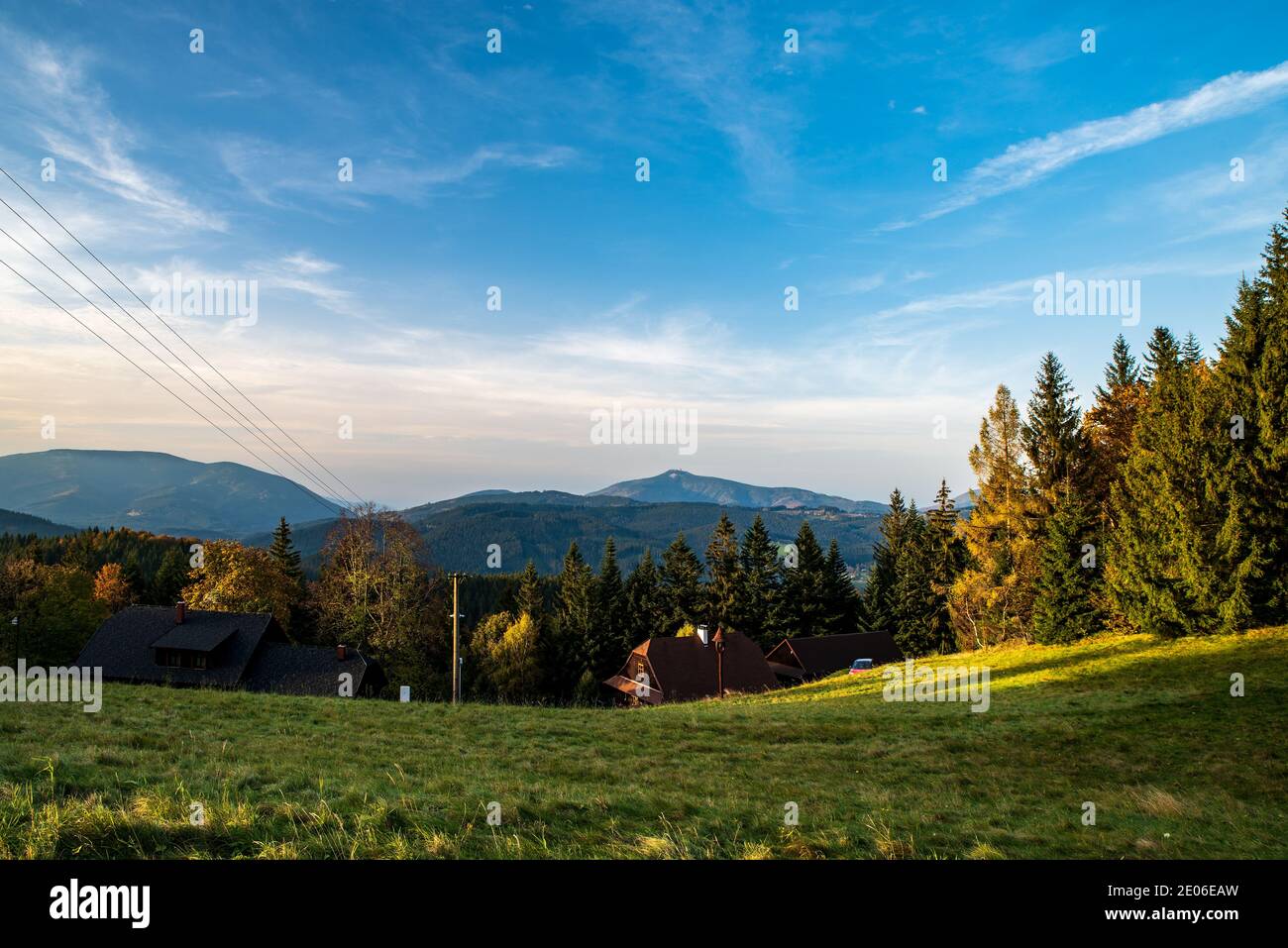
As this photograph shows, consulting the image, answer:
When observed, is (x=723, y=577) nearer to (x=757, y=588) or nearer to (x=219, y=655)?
(x=757, y=588)

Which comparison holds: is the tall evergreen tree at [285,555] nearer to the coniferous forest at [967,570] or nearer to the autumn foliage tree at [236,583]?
the coniferous forest at [967,570]

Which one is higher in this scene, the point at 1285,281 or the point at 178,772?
the point at 1285,281

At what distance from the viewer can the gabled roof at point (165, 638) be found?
3791 centimetres

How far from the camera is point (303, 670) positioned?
3981 centimetres

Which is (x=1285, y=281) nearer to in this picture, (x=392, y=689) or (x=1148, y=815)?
(x=1148, y=815)

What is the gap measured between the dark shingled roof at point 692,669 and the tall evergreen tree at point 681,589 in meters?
10.5

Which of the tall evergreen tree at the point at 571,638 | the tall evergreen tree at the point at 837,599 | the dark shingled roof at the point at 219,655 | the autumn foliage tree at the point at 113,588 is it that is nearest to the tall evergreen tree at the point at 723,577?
the tall evergreen tree at the point at 837,599

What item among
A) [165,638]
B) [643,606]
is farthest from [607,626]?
[165,638]

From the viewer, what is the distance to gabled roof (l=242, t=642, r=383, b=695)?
3838 centimetres

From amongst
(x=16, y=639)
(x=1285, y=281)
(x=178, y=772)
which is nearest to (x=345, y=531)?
(x=16, y=639)

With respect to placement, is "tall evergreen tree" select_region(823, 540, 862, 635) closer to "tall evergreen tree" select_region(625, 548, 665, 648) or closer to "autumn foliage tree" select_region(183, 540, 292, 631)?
"tall evergreen tree" select_region(625, 548, 665, 648)

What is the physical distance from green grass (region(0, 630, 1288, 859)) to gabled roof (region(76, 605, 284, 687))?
22.5m

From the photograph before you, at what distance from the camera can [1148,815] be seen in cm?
972
